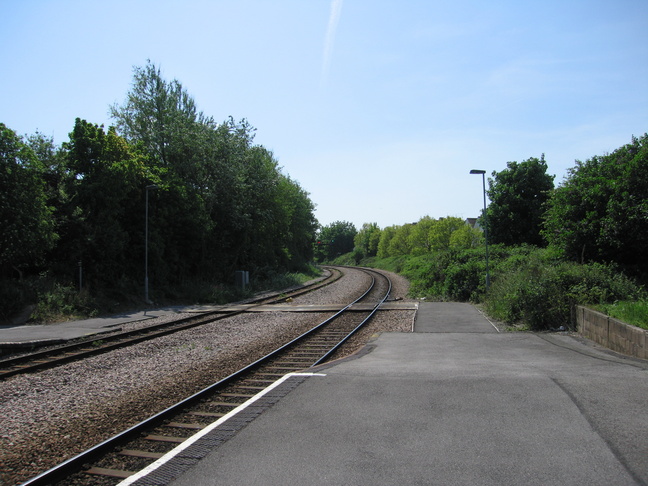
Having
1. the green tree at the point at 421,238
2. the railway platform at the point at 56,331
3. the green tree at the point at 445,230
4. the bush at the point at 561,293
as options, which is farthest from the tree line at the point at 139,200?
the green tree at the point at 421,238

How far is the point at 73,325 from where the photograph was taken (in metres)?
15.7

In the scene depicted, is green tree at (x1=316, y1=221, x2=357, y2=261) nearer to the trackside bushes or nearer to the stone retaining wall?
the trackside bushes

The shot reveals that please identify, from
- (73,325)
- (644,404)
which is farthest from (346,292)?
(644,404)

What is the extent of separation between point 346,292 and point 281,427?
24.4 m

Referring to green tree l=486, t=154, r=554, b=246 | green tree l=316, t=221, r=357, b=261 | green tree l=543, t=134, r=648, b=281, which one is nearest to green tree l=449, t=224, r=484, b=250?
green tree l=486, t=154, r=554, b=246

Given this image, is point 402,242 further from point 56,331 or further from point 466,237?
point 56,331

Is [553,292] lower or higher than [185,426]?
higher

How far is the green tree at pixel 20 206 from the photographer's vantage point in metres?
17.2

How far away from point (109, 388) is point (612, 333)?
986 centimetres

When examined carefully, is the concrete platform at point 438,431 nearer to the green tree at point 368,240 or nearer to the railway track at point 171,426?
the railway track at point 171,426

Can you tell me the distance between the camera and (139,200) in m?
24.5

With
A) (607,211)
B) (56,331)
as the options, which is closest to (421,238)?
(607,211)

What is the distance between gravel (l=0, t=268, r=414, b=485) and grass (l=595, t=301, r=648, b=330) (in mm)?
5166

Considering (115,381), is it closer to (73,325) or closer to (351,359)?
(351,359)
